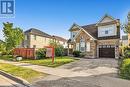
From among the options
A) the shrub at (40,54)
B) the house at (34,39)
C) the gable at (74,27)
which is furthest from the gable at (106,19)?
the house at (34,39)

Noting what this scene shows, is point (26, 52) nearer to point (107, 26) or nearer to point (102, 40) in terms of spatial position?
point (102, 40)

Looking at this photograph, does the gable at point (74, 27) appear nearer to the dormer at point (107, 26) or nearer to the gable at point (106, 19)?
the dormer at point (107, 26)

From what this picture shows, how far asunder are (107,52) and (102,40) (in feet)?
6.91

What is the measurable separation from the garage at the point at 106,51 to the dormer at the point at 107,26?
1985 millimetres

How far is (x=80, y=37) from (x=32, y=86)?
980 inches

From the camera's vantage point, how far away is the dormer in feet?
99.2

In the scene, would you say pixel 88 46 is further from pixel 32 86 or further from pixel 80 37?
pixel 32 86

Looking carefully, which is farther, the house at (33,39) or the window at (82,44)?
the house at (33,39)

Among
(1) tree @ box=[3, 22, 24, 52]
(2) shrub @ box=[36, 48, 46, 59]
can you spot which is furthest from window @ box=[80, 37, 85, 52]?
(1) tree @ box=[3, 22, 24, 52]

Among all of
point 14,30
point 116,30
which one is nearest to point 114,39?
point 116,30

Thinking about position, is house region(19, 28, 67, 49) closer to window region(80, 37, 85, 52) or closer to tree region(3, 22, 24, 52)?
tree region(3, 22, 24, 52)

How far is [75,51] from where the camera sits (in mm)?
34156

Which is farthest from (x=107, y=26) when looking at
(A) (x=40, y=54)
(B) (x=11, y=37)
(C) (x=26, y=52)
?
(B) (x=11, y=37)

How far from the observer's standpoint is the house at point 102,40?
30109 mm
